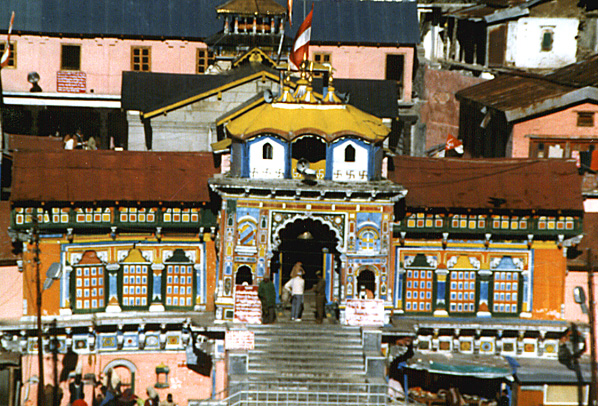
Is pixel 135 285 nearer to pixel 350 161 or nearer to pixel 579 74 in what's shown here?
pixel 350 161

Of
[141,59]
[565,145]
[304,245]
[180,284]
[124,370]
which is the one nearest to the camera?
[124,370]

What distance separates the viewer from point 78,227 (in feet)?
161

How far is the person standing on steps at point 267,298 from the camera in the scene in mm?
48031

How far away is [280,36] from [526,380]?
81.1ft

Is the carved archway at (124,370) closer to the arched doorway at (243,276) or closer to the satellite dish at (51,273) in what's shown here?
the satellite dish at (51,273)

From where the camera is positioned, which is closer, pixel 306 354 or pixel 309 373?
pixel 309 373

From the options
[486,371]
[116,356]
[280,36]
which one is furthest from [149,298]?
[280,36]

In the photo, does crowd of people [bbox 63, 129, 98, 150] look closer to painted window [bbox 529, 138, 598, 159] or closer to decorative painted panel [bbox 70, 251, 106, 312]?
decorative painted panel [bbox 70, 251, 106, 312]

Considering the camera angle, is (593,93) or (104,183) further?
(593,93)

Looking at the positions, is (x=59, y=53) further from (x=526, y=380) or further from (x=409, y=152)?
(x=526, y=380)

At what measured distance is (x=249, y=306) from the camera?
48.2m

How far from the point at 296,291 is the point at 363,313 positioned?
98.6 inches

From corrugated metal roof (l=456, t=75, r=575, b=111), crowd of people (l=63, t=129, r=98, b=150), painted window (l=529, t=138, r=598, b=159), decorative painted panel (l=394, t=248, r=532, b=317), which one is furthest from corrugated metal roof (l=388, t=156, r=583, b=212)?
crowd of people (l=63, t=129, r=98, b=150)

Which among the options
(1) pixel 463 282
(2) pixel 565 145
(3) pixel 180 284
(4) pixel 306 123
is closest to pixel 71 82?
(3) pixel 180 284
